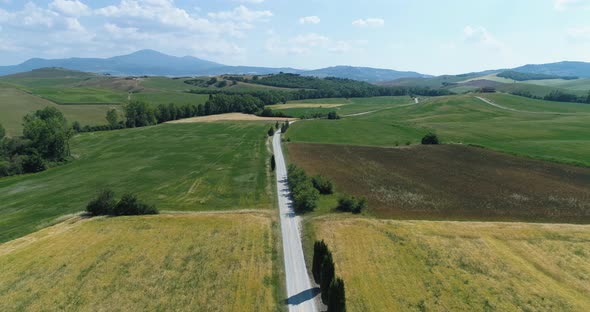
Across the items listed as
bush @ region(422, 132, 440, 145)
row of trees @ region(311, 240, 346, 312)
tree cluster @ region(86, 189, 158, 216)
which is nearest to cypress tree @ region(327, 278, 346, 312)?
row of trees @ region(311, 240, 346, 312)

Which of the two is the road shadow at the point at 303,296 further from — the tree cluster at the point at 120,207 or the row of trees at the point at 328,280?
the tree cluster at the point at 120,207

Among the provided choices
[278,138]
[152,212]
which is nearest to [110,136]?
[278,138]

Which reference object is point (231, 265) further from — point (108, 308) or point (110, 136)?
point (110, 136)

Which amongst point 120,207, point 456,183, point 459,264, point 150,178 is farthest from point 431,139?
point 120,207

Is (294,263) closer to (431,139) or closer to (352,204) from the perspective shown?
(352,204)

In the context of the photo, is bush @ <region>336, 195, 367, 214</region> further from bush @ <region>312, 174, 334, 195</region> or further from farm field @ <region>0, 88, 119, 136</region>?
farm field @ <region>0, 88, 119, 136</region>

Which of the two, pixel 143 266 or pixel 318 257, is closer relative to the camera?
pixel 318 257
